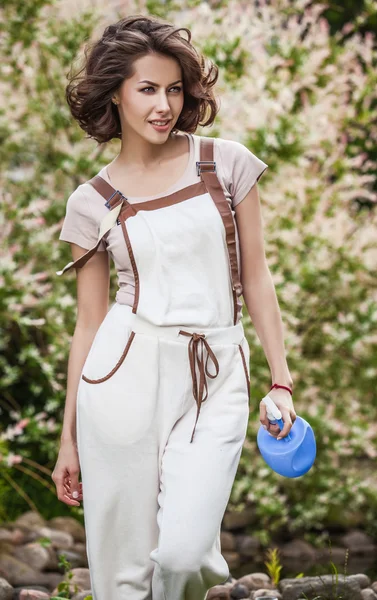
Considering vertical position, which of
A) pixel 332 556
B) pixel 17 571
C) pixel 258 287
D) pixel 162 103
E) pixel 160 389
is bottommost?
pixel 332 556

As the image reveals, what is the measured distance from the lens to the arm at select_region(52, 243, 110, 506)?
2848 millimetres

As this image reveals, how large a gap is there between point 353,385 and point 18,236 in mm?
2332

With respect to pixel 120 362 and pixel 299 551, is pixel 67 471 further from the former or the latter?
pixel 299 551

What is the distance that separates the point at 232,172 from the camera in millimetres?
2729

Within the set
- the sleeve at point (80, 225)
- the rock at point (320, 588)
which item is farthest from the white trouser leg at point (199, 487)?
the rock at point (320, 588)

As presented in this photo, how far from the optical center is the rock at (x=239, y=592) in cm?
384

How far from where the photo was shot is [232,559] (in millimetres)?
5418

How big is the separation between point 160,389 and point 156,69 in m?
0.89

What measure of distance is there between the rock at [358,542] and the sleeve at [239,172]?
3.57m

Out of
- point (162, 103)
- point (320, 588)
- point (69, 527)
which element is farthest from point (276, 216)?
point (162, 103)

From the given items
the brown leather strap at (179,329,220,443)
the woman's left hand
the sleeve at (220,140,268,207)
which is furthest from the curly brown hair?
the woman's left hand

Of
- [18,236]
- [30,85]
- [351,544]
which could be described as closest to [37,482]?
[18,236]

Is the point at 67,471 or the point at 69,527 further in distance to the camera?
the point at 69,527

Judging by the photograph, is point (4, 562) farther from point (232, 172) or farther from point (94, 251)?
point (232, 172)
